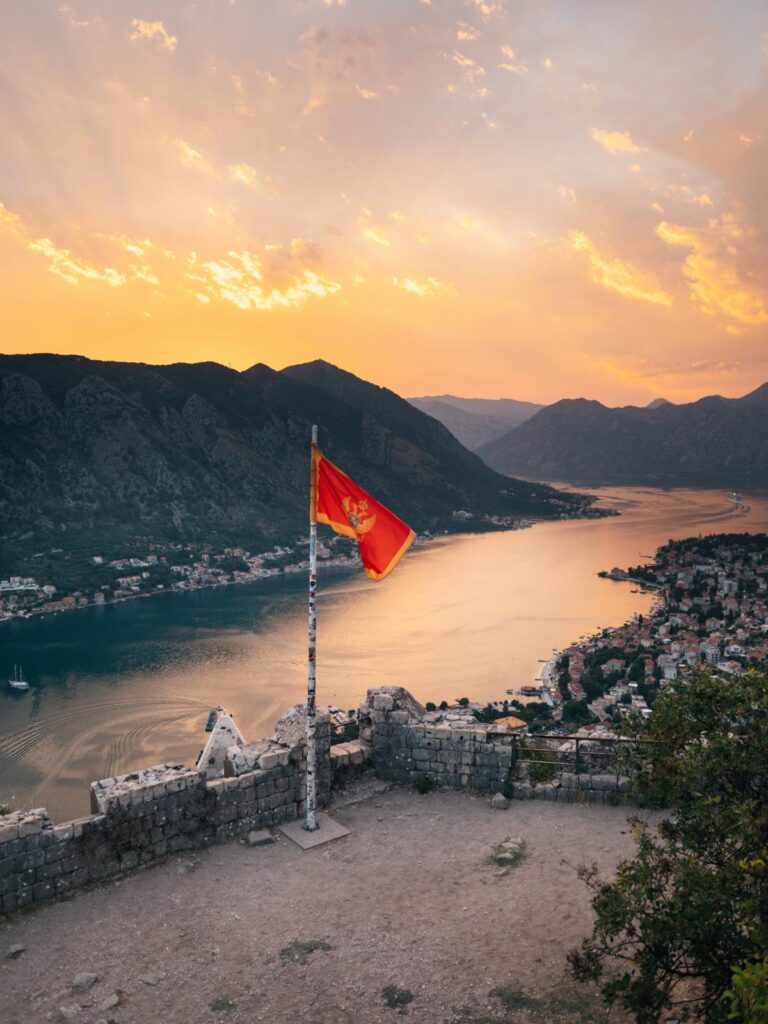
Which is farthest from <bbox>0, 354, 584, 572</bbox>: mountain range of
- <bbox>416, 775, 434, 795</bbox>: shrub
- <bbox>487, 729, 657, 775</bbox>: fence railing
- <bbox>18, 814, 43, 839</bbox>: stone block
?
<bbox>487, 729, 657, 775</bbox>: fence railing

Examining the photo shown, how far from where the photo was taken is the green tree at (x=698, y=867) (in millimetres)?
5457

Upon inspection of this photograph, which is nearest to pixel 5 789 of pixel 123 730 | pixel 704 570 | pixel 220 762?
pixel 123 730

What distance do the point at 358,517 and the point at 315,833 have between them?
4861mm

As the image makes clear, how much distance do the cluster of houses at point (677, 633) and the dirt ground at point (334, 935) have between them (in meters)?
25.5

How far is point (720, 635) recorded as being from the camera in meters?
68.2

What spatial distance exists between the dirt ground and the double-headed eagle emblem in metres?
4.68

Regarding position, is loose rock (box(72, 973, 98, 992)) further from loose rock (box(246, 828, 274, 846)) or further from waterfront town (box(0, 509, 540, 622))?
waterfront town (box(0, 509, 540, 622))

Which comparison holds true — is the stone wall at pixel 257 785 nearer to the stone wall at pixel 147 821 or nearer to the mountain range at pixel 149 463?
the stone wall at pixel 147 821

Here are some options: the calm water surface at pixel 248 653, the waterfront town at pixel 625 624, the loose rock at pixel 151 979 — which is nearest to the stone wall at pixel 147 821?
the loose rock at pixel 151 979

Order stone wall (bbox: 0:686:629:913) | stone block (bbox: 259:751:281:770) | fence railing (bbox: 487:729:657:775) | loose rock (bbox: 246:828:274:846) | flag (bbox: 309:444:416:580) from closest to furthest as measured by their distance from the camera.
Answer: stone wall (bbox: 0:686:629:913)
loose rock (bbox: 246:828:274:846)
stone block (bbox: 259:751:281:770)
flag (bbox: 309:444:416:580)
fence railing (bbox: 487:729:657:775)

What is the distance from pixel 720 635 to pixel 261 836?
68.1m

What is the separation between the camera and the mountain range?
114500 mm

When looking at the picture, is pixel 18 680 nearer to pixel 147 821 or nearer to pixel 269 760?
pixel 269 760

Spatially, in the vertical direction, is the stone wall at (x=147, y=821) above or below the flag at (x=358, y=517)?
below
